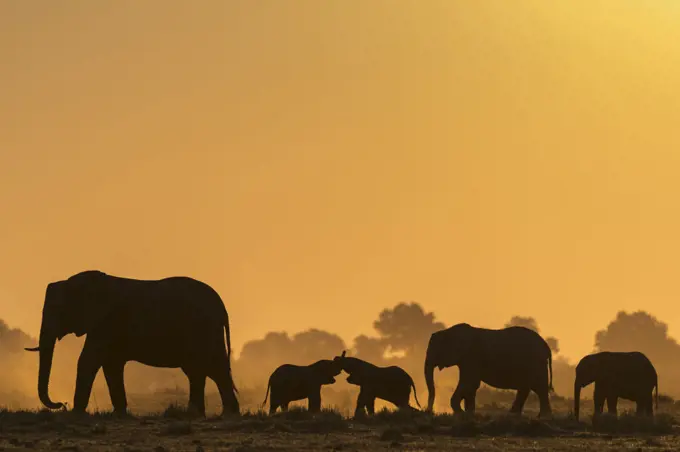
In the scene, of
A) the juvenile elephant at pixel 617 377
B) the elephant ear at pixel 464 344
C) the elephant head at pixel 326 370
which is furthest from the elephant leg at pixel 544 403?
the elephant head at pixel 326 370

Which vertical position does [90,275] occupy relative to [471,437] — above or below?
above

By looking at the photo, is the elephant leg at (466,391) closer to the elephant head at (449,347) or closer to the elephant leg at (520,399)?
the elephant head at (449,347)

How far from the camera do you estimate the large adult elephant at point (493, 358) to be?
50531mm

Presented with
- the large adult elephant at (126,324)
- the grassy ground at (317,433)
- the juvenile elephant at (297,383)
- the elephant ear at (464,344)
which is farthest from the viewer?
the elephant ear at (464,344)

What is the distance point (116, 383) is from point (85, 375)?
1337mm

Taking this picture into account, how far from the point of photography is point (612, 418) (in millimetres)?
40031

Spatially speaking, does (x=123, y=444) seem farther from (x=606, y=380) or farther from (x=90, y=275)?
(x=606, y=380)

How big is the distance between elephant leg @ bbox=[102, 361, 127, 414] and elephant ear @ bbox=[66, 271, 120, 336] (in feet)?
3.92

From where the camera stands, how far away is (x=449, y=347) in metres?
50.8

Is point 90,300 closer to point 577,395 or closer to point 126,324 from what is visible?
point 126,324

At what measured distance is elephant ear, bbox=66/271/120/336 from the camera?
40.6m

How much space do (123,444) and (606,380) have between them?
65.9 feet

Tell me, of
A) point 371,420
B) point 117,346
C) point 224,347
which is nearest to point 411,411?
point 371,420

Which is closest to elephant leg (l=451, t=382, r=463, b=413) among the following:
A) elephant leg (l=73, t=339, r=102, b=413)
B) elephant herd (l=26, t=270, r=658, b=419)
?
elephant herd (l=26, t=270, r=658, b=419)
